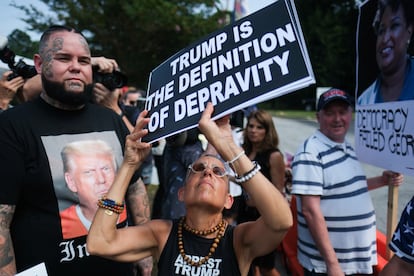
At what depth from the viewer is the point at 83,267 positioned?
1.77 metres

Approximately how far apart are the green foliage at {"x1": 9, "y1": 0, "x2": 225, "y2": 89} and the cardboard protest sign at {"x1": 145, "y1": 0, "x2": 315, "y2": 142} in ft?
29.1

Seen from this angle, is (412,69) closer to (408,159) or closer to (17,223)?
(408,159)

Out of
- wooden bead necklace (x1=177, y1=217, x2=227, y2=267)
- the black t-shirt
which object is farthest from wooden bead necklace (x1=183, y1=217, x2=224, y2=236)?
the black t-shirt

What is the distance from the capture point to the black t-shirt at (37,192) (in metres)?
1.66

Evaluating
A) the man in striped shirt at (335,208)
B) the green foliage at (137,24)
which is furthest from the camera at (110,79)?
the green foliage at (137,24)

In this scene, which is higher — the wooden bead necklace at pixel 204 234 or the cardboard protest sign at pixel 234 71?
the cardboard protest sign at pixel 234 71

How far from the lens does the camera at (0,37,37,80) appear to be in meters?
2.21

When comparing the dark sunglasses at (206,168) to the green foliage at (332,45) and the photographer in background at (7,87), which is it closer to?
the photographer in background at (7,87)

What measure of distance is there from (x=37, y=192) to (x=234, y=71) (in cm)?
103

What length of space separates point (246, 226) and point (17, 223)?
1.02 metres

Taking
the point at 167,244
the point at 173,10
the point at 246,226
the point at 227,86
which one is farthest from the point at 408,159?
the point at 173,10

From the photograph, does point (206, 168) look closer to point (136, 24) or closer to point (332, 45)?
point (136, 24)

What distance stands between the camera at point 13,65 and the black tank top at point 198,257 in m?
1.38

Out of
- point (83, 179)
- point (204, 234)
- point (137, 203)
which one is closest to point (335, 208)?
point (204, 234)
